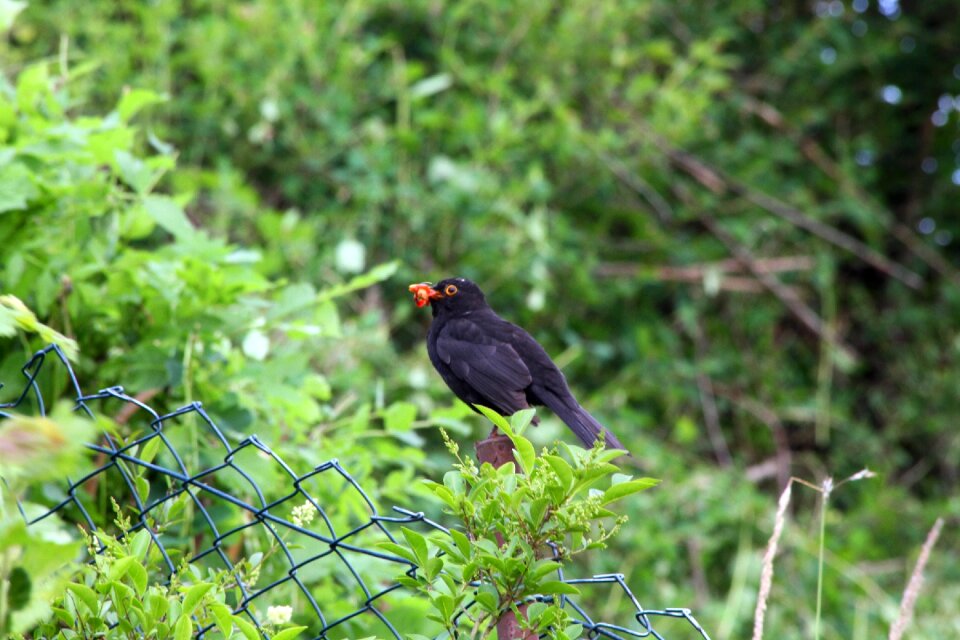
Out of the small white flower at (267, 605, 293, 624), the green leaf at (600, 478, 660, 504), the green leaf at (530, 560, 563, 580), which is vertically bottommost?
the small white flower at (267, 605, 293, 624)

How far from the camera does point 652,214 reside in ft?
20.3

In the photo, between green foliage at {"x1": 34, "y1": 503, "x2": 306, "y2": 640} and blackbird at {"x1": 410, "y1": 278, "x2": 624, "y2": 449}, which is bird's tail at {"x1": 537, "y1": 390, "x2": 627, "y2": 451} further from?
green foliage at {"x1": 34, "y1": 503, "x2": 306, "y2": 640}

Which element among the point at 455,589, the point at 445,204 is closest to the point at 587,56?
the point at 445,204

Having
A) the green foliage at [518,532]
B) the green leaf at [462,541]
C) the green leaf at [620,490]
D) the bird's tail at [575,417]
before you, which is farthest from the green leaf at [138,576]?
the bird's tail at [575,417]

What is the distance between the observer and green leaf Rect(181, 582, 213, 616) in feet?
5.34

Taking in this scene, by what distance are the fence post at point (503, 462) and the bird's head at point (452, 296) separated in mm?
1390

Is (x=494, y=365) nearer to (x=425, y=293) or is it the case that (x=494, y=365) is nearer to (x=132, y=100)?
(x=425, y=293)

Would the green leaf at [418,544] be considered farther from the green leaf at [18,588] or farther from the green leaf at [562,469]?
the green leaf at [18,588]

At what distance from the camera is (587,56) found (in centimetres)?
589

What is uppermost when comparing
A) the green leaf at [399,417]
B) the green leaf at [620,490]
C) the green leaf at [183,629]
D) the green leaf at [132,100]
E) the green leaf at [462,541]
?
the green leaf at [132,100]

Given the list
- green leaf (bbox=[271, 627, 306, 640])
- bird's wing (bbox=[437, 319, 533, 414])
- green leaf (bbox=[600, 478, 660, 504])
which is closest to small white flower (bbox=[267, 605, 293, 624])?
green leaf (bbox=[271, 627, 306, 640])

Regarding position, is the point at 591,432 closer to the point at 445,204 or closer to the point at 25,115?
the point at 25,115

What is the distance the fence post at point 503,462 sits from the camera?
5.64 ft

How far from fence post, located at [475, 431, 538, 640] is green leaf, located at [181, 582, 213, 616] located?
437mm
